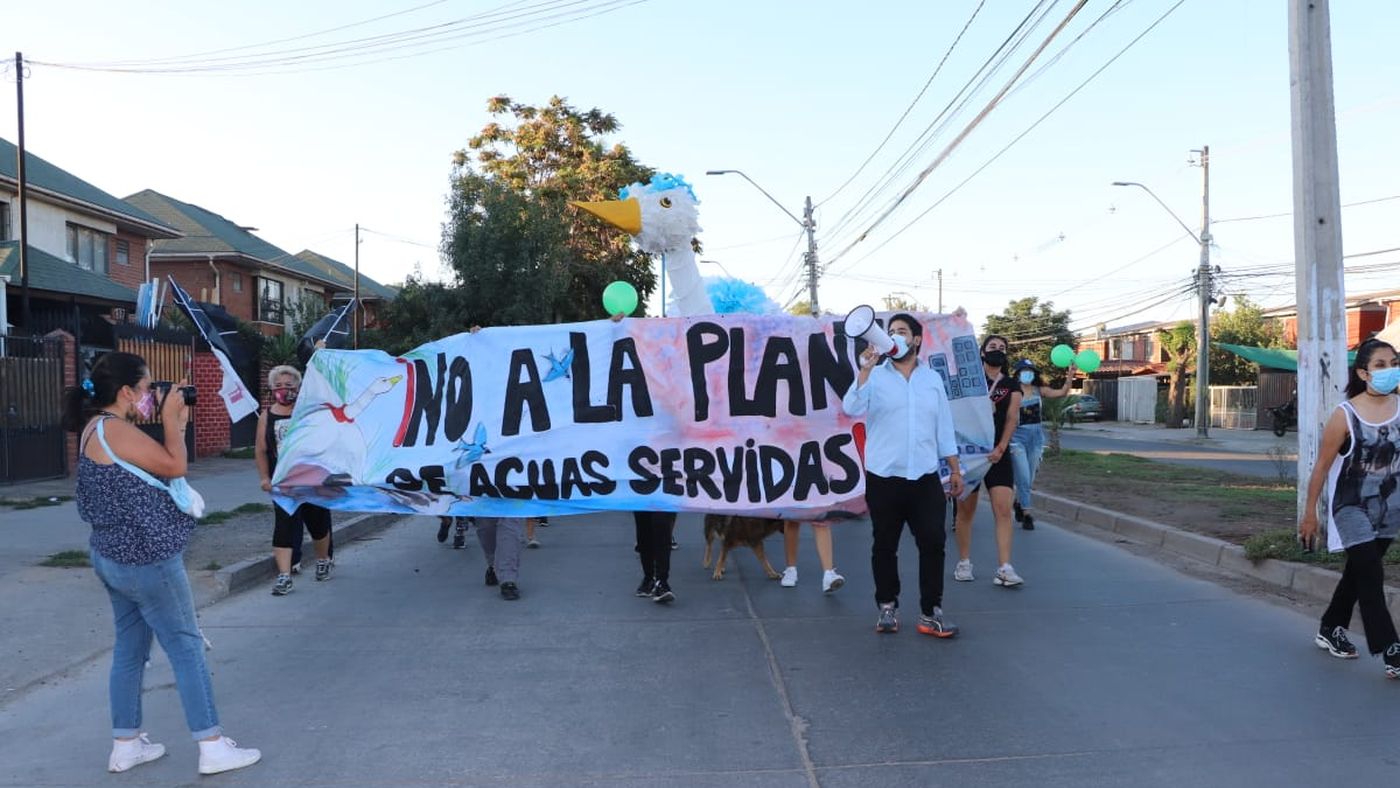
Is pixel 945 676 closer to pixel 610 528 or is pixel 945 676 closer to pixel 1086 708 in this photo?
pixel 1086 708

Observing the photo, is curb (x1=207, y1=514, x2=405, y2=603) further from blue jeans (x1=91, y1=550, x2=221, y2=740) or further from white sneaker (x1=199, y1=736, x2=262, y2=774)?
white sneaker (x1=199, y1=736, x2=262, y2=774)

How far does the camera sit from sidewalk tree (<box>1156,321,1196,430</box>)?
41562mm

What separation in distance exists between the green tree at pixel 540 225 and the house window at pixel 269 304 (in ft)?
Result: 36.9

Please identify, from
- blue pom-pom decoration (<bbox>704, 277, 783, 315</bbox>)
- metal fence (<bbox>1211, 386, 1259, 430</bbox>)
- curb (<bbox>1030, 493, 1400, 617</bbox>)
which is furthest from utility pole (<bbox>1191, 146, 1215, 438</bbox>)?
blue pom-pom decoration (<bbox>704, 277, 783, 315</bbox>)

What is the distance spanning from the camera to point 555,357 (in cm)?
760

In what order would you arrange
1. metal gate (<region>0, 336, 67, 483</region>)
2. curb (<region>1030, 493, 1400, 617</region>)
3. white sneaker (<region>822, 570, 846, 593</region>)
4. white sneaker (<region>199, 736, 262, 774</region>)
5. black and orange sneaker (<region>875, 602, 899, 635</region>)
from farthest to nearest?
metal gate (<region>0, 336, 67, 483</region>) → white sneaker (<region>822, 570, 846, 593</region>) → curb (<region>1030, 493, 1400, 617</region>) → black and orange sneaker (<region>875, 602, 899, 635</region>) → white sneaker (<region>199, 736, 262, 774</region>)

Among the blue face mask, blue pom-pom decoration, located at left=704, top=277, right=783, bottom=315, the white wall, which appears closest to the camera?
the blue face mask

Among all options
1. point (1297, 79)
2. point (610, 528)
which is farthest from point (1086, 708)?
point (610, 528)

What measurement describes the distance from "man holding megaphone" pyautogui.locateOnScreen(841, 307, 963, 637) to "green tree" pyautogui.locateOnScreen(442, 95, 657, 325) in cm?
1911

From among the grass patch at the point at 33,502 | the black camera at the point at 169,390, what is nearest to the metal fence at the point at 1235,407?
the grass patch at the point at 33,502

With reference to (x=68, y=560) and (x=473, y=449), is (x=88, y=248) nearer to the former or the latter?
(x=68, y=560)

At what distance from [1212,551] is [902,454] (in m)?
4.27

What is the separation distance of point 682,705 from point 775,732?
57 centimetres

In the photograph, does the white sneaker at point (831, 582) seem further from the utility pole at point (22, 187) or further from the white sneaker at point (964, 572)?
the utility pole at point (22, 187)
